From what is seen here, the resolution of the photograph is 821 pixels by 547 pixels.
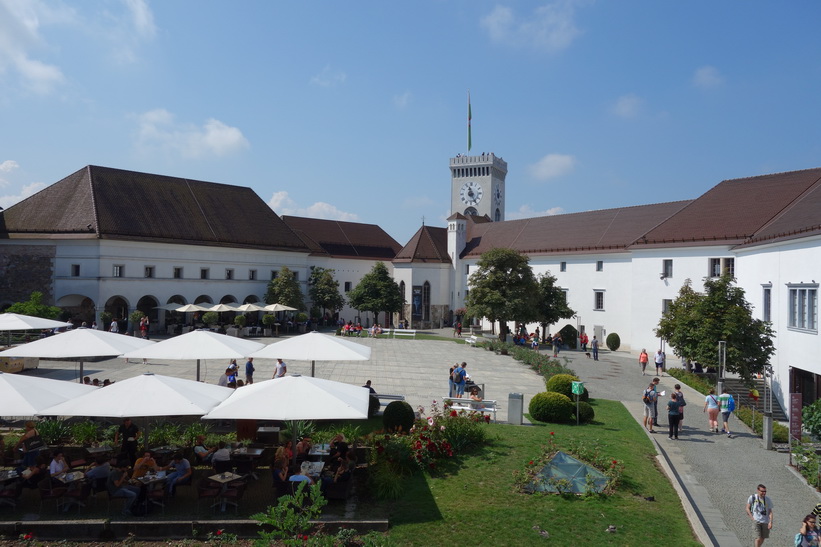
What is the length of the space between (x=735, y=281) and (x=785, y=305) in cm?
820

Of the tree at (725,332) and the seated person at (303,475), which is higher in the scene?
the tree at (725,332)

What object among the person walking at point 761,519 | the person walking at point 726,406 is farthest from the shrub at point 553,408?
the person walking at point 761,519

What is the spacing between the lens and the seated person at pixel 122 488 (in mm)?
10523

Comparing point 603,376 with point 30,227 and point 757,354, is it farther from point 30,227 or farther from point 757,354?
point 30,227

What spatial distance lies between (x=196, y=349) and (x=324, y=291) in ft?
126

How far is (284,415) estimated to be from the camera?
422 inches

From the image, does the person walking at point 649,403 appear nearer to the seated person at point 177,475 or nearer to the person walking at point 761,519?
the person walking at point 761,519

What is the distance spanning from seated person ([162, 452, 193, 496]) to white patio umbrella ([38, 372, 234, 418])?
1.15m

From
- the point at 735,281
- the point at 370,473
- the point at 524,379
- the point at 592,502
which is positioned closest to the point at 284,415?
the point at 370,473

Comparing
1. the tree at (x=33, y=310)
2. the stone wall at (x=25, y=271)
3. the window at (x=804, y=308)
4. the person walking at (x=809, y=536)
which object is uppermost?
the stone wall at (x=25, y=271)

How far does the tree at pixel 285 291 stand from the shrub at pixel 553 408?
35.2 meters

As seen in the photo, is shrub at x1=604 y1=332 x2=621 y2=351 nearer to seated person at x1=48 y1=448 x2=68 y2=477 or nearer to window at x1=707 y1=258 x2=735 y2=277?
window at x1=707 y1=258 x2=735 y2=277

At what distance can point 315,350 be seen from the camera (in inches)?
688

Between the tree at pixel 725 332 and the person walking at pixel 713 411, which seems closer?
the person walking at pixel 713 411
